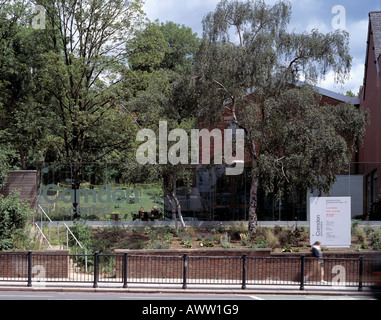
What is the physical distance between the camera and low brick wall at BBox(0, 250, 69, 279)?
1644cm

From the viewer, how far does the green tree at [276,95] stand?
20453 mm

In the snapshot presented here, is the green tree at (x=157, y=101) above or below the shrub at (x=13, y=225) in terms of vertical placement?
above

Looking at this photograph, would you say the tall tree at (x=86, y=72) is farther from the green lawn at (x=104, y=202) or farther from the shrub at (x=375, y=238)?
the shrub at (x=375, y=238)

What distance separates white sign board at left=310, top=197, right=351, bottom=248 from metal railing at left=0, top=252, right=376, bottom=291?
193cm

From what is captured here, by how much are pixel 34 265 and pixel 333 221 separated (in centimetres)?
1259

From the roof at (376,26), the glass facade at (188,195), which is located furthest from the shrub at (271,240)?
the roof at (376,26)

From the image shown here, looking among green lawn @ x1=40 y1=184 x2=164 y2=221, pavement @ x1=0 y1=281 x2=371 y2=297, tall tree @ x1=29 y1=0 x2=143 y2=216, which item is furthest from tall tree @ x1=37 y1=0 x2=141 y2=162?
pavement @ x1=0 y1=281 x2=371 y2=297

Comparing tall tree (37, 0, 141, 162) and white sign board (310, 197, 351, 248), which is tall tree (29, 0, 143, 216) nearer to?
tall tree (37, 0, 141, 162)

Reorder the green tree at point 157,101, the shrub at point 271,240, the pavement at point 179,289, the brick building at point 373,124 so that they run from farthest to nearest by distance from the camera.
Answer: the brick building at point 373,124 < the green tree at point 157,101 < the shrub at point 271,240 < the pavement at point 179,289

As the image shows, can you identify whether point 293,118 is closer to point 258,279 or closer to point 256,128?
point 256,128

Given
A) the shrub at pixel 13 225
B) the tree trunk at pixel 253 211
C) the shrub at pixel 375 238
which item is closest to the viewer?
the shrub at pixel 13 225

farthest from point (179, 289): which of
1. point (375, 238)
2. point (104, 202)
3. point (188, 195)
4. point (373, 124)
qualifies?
point (373, 124)

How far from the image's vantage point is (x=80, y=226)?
22.5 meters

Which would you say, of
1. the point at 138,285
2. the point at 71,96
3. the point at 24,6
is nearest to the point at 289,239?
the point at 138,285
